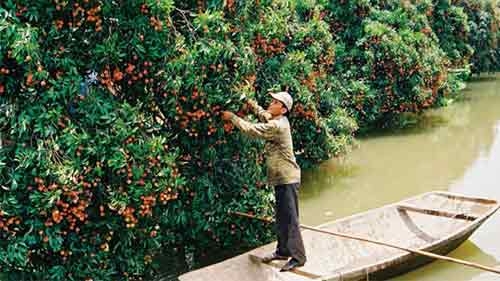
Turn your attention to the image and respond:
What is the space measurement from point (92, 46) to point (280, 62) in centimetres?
315

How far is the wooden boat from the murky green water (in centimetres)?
32

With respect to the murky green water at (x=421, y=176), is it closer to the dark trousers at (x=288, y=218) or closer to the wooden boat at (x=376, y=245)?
the wooden boat at (x=376, y=245)

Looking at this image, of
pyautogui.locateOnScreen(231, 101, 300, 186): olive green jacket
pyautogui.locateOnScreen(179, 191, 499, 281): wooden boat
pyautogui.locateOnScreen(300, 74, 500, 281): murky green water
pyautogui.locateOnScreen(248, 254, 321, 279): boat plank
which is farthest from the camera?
pyautogui.locateOnScreen(300, 74, 500, 281): murky green water

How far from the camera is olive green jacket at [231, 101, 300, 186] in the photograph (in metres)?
5.69

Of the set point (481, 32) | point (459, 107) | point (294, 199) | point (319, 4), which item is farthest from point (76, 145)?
point (481, 32)

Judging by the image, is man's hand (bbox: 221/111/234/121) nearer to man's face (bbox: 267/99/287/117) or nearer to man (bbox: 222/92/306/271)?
man (bbox: 222/92/306/271)

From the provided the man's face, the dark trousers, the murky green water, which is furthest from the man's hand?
the murky green water

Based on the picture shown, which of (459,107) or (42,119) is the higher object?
(42,119)

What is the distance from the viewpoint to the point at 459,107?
65.4 ft

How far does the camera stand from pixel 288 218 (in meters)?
5.78

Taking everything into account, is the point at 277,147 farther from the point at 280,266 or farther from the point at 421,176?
the point at 421,176

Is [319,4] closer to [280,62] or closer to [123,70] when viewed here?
[280,62]

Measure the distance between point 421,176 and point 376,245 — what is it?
4304 mm

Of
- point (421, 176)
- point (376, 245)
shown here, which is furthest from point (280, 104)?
point (421, 176)
